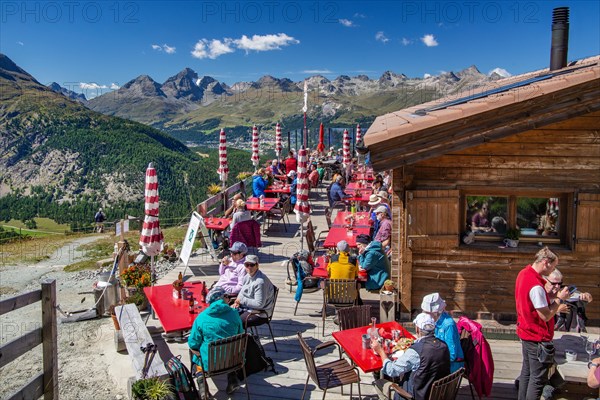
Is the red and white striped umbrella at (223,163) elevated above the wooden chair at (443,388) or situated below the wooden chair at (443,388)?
above

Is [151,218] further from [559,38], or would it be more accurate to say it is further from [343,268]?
[559,38]

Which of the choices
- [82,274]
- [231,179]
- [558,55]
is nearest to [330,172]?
[82,274]

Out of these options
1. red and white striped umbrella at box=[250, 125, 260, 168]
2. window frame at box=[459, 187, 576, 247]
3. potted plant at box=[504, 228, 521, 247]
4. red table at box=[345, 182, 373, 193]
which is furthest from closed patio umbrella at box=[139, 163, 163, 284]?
red and white striped umbrella at box=[250, 125, 260, 168]

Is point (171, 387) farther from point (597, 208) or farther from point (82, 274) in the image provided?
point (82, 274)

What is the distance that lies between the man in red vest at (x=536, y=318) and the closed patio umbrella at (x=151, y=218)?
623 cm

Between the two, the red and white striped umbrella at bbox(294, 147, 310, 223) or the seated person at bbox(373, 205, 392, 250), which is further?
the red and white striped umbrella at bbox(294, 147, 310, 223)

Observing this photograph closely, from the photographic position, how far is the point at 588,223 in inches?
295

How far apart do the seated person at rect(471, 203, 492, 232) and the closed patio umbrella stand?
18.0 ft

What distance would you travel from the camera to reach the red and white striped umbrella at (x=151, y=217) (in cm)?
899

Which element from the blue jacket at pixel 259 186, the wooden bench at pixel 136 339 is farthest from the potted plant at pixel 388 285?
the blue jacket at pixel 259 186

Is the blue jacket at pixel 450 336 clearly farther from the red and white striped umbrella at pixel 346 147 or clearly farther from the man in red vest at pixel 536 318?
the red and white striped umbrella at pixel 346 147

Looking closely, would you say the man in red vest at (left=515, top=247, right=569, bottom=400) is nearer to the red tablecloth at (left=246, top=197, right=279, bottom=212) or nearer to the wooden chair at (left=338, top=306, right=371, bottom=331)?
the wooden chair at (left=338, top=306, right=371, bottom=331)

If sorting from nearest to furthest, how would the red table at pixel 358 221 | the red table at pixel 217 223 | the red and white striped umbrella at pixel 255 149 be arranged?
the red table at pixel 358 221
the red table at pixel 217 223
the red and white striped umbrella at pixel 255 149

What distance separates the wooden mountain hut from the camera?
7.39 m
